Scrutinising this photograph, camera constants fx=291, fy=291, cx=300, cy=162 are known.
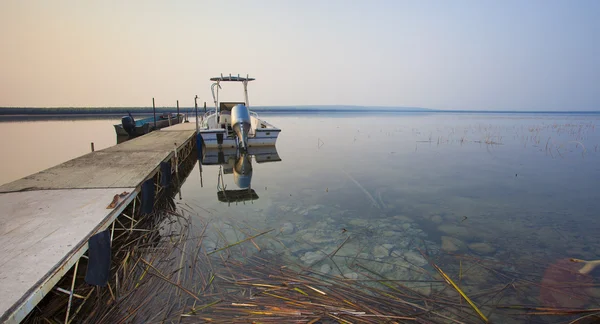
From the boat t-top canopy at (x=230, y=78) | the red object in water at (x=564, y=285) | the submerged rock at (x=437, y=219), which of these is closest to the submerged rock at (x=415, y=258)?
the red object in water at (x=564, y=285)

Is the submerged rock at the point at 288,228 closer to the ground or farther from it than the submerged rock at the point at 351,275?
farther from it

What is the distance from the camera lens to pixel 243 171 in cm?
1347

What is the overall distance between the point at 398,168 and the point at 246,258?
35.1 feet

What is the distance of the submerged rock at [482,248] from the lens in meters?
5.79

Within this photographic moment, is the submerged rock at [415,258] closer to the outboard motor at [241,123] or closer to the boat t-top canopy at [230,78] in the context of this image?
the outboard motor at [241,123]

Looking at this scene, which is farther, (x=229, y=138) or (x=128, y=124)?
(x=128, y=124)

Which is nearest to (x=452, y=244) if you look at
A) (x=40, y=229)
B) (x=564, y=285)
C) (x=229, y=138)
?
(x=564, y=285)

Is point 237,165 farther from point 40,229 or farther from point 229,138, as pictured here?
point 40,229

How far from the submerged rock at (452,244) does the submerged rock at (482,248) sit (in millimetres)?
179

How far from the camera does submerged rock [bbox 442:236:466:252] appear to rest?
231 inches

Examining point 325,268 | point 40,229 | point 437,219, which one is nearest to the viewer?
point 40,229

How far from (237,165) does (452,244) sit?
10994 millimetres

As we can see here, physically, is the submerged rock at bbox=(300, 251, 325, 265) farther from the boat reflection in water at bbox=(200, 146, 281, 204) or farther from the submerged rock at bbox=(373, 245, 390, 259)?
the boat reflection in water at bbox=(200, 146, 281, 204)

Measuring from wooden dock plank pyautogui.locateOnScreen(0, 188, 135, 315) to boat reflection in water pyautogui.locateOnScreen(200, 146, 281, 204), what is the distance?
12.5 ft
